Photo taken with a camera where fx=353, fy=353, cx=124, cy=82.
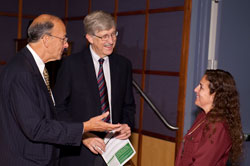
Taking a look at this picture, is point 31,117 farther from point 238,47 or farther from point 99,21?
point 238,47

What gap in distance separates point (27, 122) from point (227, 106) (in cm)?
127

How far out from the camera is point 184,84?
3.74 m

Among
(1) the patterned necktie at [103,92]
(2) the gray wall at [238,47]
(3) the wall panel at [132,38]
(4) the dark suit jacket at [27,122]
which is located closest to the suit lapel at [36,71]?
(4) the dark suit jacket at [27,122]

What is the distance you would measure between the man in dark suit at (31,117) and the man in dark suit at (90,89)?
0.48m

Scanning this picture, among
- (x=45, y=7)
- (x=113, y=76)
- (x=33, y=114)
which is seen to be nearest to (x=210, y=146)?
(x=113, y=76)

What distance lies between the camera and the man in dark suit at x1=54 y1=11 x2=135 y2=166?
2.52 meters

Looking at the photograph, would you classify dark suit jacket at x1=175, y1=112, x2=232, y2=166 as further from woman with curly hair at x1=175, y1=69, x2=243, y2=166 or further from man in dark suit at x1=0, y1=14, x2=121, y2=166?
man in dark suit at x1=0, y1=14, x2=121, y2=166

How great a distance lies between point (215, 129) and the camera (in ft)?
7.23

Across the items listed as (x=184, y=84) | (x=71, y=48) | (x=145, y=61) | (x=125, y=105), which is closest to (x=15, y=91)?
(x=125, y=105)

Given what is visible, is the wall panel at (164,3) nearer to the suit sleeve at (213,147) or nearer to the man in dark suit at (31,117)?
the suit sleeve at (213,147)

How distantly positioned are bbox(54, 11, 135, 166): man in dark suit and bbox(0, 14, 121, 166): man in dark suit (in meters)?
0.48

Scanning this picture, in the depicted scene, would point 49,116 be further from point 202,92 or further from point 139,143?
point 139,143

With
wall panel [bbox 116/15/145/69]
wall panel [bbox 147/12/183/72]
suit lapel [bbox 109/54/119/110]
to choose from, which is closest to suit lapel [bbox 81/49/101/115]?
suit lapel [bbox 109/54/119/110]

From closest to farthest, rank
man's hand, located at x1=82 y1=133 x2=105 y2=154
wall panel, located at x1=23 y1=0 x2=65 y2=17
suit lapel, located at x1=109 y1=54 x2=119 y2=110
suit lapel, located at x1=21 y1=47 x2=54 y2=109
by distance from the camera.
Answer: suit lapel, located at x1=21 y1=47 x2=54 y2=109, man's hand, located at x1=82 y1=133 x2=105 y2=154, suit lapel, located at x1=109 y1=54 x2=119 y2=110, wall panel, located at x1=23 y1=0 x2=65 y2=17
